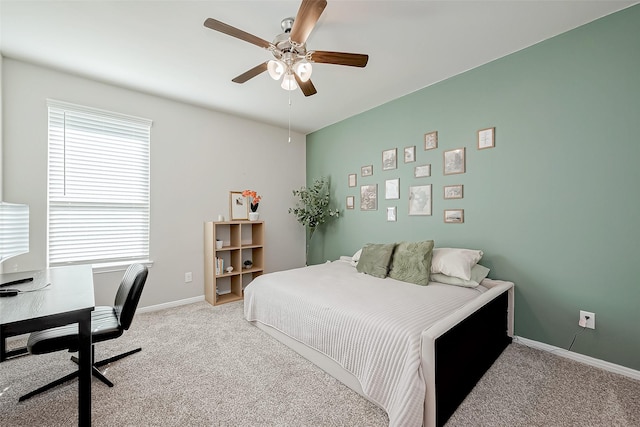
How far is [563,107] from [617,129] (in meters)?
0.40

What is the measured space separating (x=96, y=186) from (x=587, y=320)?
15.7 ft

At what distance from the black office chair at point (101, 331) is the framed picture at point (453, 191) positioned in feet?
9.53

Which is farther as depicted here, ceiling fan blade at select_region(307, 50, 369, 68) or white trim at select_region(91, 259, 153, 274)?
white trim at select_region(91, 259, 153, 274)

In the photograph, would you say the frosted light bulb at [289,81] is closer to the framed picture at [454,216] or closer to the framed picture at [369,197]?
the framed picture at [369,197]

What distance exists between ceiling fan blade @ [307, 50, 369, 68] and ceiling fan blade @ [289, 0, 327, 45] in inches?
6.3

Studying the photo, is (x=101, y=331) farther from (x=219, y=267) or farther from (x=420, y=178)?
(x=420, y=178)

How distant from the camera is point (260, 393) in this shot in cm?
179

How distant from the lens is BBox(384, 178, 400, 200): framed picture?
3410mm

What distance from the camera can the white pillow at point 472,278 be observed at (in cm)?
240

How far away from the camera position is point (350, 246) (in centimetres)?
403

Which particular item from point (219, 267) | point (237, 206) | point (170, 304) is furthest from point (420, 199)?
point (170, 304)

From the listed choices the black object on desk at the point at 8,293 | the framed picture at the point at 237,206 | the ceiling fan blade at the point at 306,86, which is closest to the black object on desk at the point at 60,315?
the black object on desk at the point at 8,293

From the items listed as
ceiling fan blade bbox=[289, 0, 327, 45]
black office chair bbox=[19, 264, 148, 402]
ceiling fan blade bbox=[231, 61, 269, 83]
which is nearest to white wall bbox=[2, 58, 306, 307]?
black office chair bbox=[19, 264, 148, 402]

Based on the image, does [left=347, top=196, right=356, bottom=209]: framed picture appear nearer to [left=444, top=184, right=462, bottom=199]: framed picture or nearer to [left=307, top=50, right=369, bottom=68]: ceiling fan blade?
[left=444, top=184, right=462, bottom=199]: framed picture
